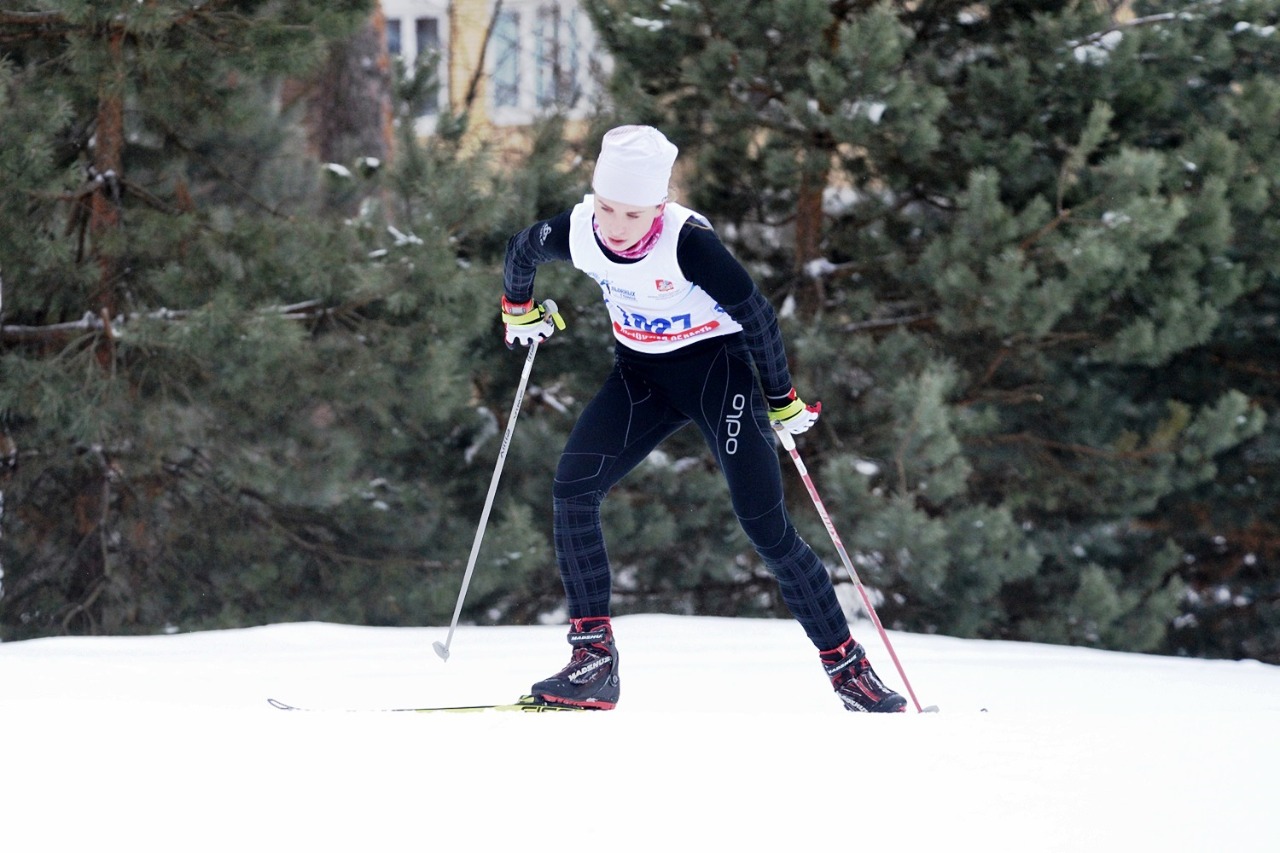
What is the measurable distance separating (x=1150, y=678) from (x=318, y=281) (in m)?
4.31

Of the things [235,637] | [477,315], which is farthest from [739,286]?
[477,315]

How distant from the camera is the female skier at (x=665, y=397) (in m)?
3.28

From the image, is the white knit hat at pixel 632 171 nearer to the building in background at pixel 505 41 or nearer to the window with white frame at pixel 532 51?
the window with white frame at pixel 532 51

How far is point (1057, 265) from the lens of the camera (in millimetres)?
7484

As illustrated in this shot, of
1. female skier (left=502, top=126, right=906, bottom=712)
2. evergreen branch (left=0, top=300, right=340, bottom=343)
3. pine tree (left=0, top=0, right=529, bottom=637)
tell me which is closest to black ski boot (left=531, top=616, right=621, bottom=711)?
female skier (left=502, top=126, right=906, bottom=712)

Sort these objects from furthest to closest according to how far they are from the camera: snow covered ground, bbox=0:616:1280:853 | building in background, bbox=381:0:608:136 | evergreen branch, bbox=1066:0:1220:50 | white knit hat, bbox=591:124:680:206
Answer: building in background, bbox=381:0:608:136
evergreen branch, bbox=1066:0:1220:50
white knit hat, bbox=591:124:680:206
snow covered ground, bbox=0:616:1280:853

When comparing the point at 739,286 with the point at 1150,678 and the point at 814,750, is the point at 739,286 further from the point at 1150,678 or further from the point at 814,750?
the point at 1150,678

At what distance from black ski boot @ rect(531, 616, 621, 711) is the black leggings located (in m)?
0.05

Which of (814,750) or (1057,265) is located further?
(1057,265)

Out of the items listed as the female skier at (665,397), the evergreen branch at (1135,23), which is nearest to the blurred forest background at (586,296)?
the evergreen branch at (1135,23)

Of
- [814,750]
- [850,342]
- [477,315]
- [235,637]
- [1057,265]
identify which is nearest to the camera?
[814,750]

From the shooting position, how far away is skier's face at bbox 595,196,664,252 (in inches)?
127

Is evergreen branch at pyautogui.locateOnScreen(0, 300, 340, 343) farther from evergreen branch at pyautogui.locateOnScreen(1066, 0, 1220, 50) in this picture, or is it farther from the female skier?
evergreen branch at pyautogui.locateOnScreen(1066, 0, 1220, 50)

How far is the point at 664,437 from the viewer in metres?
3.49
